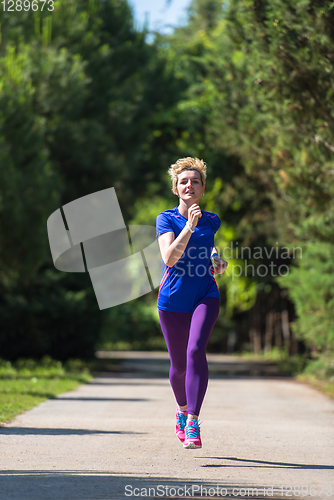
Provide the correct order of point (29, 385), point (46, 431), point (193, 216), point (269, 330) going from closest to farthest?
point (193, 216) → point (46, 431) → point (29, 385) → point (269, 330)

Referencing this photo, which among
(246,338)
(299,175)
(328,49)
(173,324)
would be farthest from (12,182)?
(246,338)

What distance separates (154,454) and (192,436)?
1.63 ft

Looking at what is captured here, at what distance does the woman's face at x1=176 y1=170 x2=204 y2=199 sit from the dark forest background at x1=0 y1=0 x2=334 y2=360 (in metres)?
3.98

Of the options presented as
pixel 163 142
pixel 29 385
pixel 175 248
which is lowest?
pixel 29 385

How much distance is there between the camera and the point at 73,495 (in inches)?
139

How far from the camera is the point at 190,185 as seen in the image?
15.8 ft

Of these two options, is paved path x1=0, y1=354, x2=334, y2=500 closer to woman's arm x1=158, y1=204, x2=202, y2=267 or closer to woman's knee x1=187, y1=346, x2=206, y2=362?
woman's knee x1=187, y1=346, x2=206, y2=362

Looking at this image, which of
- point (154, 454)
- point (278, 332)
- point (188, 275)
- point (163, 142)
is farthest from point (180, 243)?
point (278, 332)

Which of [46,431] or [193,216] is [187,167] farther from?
[46,431]

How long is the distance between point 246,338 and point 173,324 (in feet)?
114

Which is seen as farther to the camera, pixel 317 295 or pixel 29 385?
pixel 317 295

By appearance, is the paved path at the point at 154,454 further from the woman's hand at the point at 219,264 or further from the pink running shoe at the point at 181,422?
the woman's hand at the point at 219,264

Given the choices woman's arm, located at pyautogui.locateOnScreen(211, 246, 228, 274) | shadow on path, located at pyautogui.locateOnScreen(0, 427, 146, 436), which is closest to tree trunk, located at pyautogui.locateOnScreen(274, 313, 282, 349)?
shadow on path, located at pyautogui.locateOnScreen(0, 427, 146, 436)

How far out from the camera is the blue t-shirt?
4707 mm
